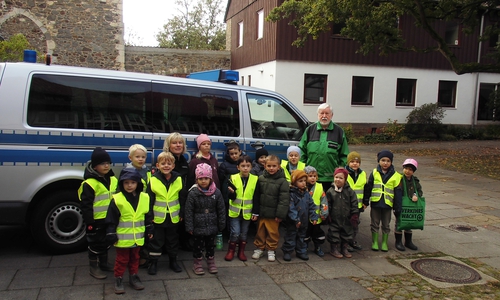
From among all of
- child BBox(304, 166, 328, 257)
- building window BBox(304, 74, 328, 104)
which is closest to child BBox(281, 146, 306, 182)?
child BBox(304, 166, 328, 257)

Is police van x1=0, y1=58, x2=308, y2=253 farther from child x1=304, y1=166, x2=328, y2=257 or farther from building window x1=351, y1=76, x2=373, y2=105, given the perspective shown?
building window x1=351, y1=76, x2=373, y2=105

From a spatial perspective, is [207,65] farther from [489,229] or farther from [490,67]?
[489,229]

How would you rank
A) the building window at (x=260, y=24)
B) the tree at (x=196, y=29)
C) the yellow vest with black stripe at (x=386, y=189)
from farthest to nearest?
the tree at (x=196, y=29)
the building window at (x=260, y=24)
the yellow vest with black stripe at (x=386, y=189)

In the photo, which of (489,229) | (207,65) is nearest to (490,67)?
(489,229)

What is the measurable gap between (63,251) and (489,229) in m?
6.28

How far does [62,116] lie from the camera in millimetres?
4840

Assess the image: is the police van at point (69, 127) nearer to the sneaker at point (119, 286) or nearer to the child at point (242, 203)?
the child at point (242, 203)

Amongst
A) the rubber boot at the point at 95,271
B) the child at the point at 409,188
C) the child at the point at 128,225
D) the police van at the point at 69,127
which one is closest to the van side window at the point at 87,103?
the police van at the point at 69,127

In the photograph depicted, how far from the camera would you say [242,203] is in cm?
499

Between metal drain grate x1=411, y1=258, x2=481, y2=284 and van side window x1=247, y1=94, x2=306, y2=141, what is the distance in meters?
2.47

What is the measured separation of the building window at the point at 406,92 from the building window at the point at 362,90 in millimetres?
1602

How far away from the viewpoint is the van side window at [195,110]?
17.7ft

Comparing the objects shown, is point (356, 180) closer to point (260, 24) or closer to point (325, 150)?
point (325, 150)

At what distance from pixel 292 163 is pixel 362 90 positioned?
16.4 meters
